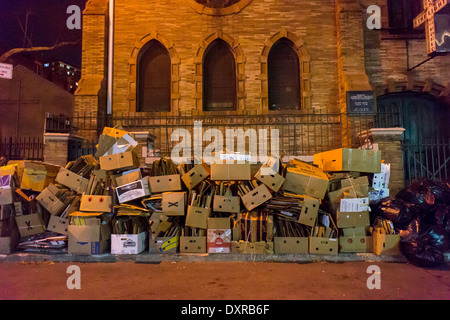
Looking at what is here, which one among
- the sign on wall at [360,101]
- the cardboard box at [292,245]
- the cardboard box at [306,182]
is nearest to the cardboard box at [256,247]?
the cardboard box at [292,245]

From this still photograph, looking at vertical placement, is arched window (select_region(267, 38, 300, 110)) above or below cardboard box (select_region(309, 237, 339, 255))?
above

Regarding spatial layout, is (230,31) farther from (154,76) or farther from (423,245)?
(423,245)

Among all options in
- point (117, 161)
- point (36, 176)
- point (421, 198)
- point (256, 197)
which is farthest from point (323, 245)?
point (36, 176)

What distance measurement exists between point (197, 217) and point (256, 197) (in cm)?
119

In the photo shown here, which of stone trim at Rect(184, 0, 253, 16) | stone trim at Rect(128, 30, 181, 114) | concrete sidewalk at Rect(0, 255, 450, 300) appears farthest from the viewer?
stone trim at Rect(184, 0, 253, 16)

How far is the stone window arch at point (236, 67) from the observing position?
420 inches

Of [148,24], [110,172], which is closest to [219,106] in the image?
[148,24]

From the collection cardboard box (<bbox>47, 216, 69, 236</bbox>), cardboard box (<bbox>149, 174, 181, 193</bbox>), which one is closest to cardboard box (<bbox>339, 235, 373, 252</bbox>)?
cardboard box (<bbox>149, 174, 181, 193</bbox>)

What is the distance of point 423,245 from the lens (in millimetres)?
5211

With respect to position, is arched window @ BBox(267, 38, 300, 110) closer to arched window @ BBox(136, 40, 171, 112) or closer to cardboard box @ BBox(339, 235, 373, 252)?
arched window @ BBox(136, 40, 171, 112)

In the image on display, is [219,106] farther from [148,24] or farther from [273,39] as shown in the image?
[148,24]

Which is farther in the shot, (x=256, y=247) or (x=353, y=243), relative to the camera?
(x=353, y=243)

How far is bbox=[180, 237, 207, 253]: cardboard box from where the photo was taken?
18.8 feet

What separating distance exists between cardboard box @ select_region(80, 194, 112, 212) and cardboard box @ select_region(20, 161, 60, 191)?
1143 millimetres
